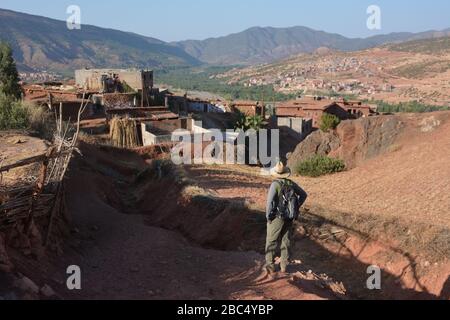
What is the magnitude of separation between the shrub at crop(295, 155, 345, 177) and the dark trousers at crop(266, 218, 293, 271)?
12.7m

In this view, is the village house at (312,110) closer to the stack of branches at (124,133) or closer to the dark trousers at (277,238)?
the stack of branches at (124,133)

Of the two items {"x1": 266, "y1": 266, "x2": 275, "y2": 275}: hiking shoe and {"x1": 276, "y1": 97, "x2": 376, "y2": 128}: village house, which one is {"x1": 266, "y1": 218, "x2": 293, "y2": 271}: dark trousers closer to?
{"x1": 266, "y1": 266, "x2": 275, "y2": 275}: hiking shoe

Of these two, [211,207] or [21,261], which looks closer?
[21,261]

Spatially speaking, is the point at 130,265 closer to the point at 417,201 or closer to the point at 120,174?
the point at 417,201

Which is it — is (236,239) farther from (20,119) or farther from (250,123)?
(250,123)

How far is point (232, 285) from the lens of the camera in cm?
641

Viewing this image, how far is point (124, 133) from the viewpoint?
2767 cm

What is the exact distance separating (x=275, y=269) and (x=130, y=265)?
2.13 metres

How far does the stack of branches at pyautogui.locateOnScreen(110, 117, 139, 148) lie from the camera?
2745 centimetres

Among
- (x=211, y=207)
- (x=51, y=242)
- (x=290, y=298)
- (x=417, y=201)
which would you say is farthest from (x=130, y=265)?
(x=417, y=201)

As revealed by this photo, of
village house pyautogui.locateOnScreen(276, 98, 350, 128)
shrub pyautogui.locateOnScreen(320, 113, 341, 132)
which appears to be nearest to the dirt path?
shrub pyautogui.locateOnScreen(320, 113, 341, 132)

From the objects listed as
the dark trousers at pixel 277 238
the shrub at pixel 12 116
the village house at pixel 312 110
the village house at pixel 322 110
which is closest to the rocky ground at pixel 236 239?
the dark trousers at pixel 277 238

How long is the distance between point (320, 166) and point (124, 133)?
12.5m

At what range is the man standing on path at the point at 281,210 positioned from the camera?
21.0 feet
